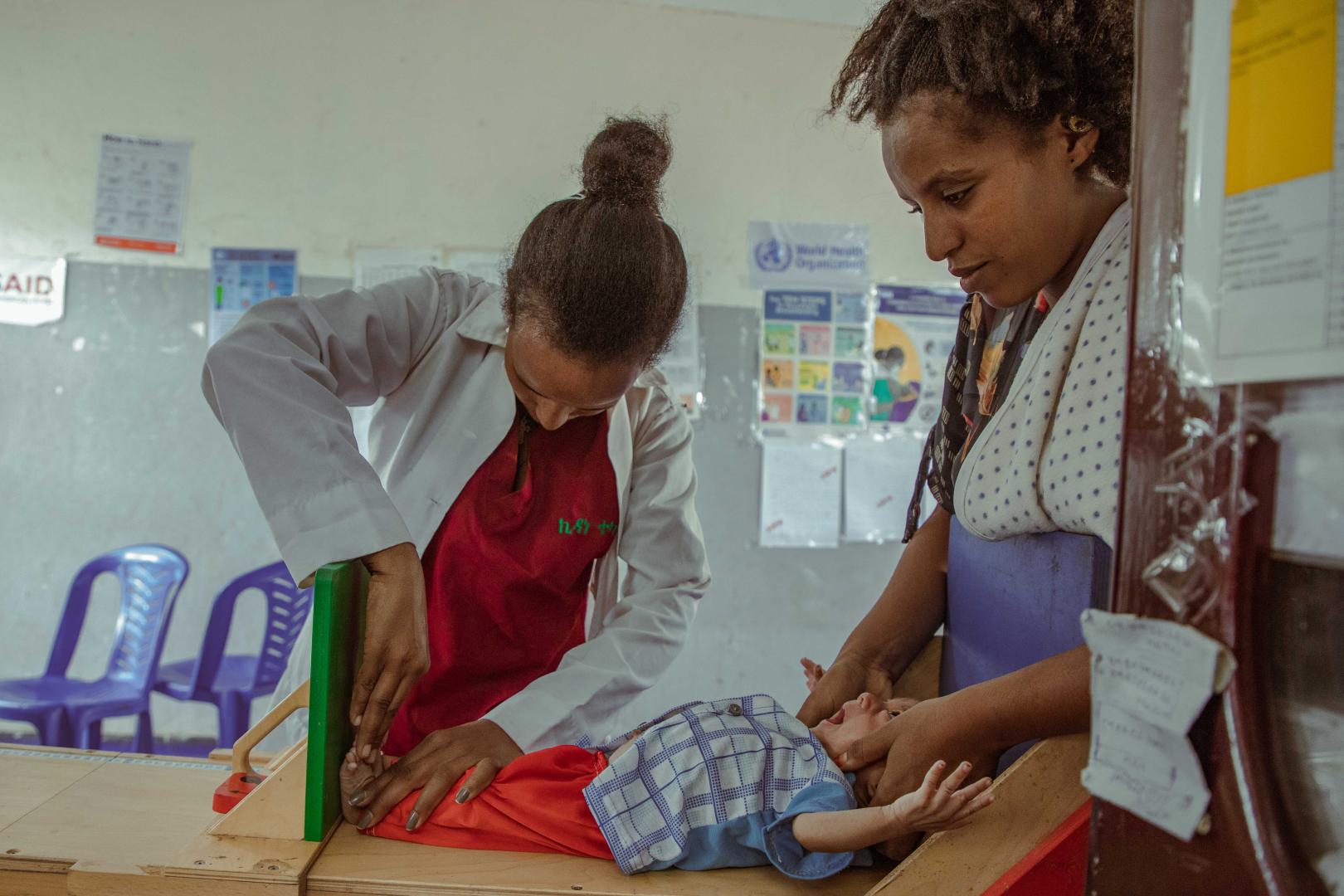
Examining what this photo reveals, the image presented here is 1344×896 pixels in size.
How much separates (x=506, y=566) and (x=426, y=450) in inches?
8.1

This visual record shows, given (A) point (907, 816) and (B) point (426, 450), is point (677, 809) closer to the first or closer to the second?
(A) point (907, 816)

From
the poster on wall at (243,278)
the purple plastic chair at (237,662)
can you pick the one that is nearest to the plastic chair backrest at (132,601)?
the purple plastic chair at (237,662)

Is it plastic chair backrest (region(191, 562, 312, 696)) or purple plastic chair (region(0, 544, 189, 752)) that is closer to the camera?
purple plastic chair (region(0, 544, 189, 752))

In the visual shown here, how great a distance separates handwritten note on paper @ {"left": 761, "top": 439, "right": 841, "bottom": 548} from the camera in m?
3.21

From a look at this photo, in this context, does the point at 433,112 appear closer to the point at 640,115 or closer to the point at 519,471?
the point at 640,115

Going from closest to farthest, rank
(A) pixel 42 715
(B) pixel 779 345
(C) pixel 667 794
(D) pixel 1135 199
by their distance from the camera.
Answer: (D) pixel 1135 199
(C) pixel 667 794
(A) pixel 42 715
(B) pixel 779 345

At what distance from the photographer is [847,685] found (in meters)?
1.23

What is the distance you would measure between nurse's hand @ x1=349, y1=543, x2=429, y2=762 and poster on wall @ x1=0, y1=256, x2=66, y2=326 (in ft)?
8.61

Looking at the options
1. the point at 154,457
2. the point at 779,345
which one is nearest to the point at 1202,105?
the point at 779,345

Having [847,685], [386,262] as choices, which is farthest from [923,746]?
[386,262]

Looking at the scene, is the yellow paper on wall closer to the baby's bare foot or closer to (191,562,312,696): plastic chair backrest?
the baby's bare foot

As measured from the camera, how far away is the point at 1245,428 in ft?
1.41

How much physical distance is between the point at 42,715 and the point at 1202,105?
282 cm

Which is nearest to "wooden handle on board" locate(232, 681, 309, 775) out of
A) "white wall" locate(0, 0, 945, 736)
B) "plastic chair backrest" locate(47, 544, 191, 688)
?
"plastic chair backrest" locate(47, 544, 191, 688)
